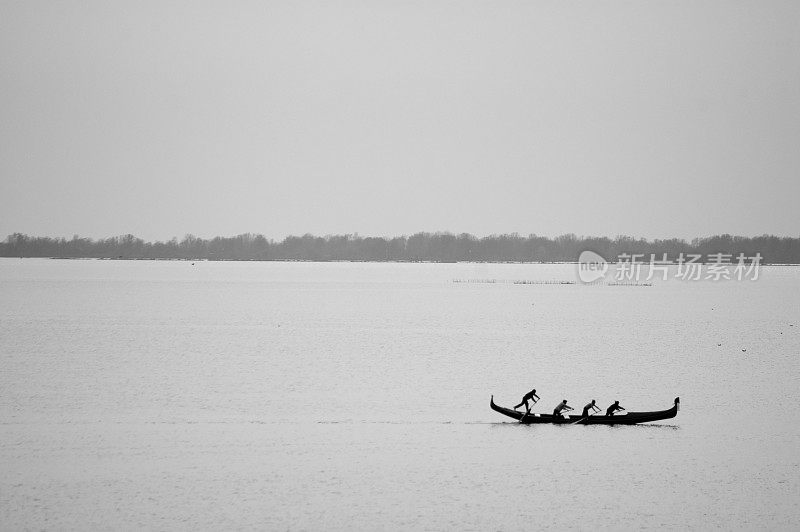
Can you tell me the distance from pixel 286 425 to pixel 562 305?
48823mm

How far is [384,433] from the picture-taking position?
18078mm

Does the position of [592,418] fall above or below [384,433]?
above

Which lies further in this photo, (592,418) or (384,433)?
(592,418)

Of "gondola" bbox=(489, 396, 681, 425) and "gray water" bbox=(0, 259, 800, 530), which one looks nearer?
"gray water" bbox=(0, 259, 800, 530)

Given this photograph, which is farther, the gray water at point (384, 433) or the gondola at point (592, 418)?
the gondola at point (592, 418)

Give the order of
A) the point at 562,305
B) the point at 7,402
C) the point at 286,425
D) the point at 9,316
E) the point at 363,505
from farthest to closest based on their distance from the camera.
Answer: the point at 562,305 → the point at 9,316 → the point at 7,402 → the point at 286,425 → the point at 363,505

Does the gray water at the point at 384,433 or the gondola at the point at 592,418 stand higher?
the gondola at the point at 592,418

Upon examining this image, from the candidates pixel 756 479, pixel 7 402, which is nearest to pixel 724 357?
pixel 756 479

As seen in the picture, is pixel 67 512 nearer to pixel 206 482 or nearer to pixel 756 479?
pixel 206 482

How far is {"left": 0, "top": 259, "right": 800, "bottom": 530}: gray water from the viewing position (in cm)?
1299

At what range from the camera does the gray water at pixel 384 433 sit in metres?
13.0

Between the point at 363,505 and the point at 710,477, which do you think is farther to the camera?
the point at 710,477

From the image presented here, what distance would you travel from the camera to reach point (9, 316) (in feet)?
158

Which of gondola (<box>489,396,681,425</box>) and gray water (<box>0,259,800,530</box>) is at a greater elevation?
gondola (<box>489,396,681,425</box>)
